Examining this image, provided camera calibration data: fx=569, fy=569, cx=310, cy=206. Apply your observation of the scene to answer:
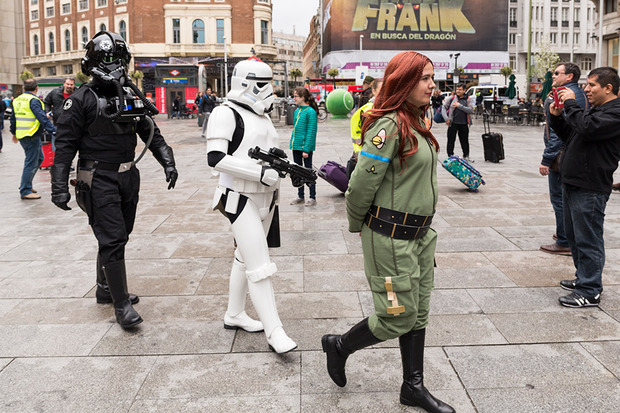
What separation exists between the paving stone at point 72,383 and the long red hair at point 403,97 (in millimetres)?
1924

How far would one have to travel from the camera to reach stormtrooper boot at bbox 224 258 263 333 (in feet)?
12.4

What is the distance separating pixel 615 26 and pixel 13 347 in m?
50.8

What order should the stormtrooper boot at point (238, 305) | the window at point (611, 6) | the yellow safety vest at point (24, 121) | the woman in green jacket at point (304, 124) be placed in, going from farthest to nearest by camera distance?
the window at point (611, 6) < the yellow safety vest at point (24, 121) < the woman in green jacket at point (304, 124) < the stormtrooper boot at point (238, 305)

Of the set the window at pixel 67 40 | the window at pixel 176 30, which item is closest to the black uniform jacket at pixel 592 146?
the window at pixel 176 30

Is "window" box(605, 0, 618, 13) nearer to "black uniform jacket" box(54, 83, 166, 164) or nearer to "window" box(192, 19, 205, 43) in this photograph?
"window" box(192, 19, 205, 43)

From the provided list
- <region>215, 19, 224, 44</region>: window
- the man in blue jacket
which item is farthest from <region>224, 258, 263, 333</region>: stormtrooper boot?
<region>215, 19, 224, 44</region>: window

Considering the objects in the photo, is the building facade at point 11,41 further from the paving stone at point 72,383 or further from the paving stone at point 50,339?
the paving stone at point 72,383

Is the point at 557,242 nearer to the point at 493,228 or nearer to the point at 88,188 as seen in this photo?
the point at 493,228

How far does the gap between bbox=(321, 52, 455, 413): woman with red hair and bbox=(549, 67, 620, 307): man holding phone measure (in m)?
2.00

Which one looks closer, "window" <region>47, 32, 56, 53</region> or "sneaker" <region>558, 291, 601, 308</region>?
"sneaker" <region>558, 291, 601, 308</region>

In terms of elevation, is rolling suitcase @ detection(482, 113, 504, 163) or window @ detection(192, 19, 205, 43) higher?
window @ detection(192, 19, 205, 43)

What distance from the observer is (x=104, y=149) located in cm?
398

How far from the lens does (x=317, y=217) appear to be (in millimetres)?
7695

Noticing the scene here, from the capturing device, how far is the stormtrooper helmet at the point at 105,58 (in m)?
3.96
